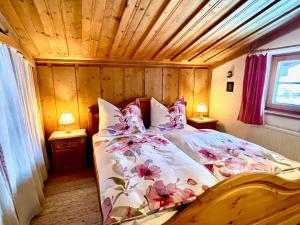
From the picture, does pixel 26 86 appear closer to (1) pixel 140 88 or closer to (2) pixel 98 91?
(2) pixel 98 91

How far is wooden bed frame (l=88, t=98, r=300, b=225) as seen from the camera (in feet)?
3.27

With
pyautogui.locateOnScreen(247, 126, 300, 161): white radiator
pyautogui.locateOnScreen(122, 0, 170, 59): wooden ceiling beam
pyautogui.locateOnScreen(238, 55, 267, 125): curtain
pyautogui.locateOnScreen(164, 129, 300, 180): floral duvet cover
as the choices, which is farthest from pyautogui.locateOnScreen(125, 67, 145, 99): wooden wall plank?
pyautogui.locateOnScreen(247, 126, 300, 161): white radiator

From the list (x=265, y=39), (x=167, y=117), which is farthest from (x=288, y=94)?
(x=167, y=117)

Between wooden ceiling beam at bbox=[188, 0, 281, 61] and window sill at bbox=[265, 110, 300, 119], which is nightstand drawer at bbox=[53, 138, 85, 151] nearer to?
wooden ceiling beam at bbox=[188, 0, 281, 61]

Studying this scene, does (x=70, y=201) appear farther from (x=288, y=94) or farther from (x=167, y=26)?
(x=288, y=94)

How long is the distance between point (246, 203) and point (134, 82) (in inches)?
98.2

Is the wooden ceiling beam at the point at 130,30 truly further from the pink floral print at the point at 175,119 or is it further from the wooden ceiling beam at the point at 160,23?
the pink floral print at the point at 175,119

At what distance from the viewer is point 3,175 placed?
45.6 inches

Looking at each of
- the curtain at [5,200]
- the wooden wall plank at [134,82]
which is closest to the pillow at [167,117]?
the wooden wall plank at [134,82]

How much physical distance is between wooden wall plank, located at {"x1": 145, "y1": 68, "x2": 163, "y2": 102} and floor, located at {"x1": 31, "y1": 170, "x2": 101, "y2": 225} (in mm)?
1704

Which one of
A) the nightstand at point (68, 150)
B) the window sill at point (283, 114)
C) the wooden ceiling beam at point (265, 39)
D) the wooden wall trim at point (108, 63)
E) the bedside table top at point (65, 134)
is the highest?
the wooden ceiling beam at point (265, 39)

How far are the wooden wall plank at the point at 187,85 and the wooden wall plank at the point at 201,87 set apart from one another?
0.32 ft

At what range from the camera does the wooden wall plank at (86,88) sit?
2845 millimetres

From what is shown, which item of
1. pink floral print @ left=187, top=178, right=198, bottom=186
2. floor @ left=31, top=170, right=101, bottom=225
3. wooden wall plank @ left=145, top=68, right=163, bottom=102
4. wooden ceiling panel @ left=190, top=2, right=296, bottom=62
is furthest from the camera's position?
wooden wall plank @ left=145, top=68, right=163, bottom=102
